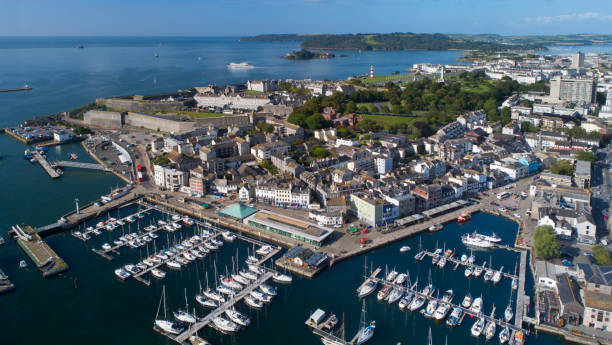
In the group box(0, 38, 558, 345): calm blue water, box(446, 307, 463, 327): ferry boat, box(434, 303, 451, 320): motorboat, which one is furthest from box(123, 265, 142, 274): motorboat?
box(446, 307, 463, 327): ferry boat

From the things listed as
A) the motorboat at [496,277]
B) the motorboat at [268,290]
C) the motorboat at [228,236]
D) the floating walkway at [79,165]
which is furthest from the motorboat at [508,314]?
the floating walkway at [79,165]

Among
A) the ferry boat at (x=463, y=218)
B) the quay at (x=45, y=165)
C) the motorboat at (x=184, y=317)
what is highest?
the quay at (x=45, y=165)

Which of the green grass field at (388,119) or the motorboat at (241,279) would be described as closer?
the motorboat at (241,279)

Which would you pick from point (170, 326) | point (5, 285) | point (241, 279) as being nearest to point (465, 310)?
point (241, 279)

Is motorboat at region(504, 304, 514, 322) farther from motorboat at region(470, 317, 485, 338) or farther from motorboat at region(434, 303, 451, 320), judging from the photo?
motorboat at region(434, 303, 451, 320)

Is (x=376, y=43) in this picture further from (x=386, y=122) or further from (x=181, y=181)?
(x=181, y=181)

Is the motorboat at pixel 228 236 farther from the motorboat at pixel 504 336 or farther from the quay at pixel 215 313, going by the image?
the motorboat at pixel 504 336
